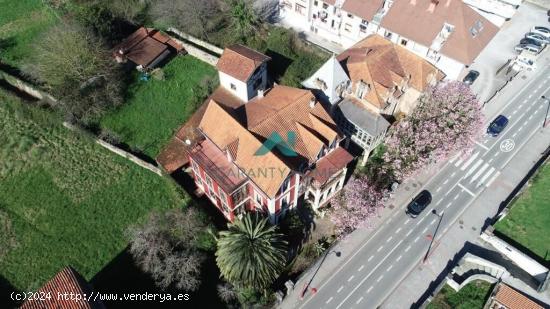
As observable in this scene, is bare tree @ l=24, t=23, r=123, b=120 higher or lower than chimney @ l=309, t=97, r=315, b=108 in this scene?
lower

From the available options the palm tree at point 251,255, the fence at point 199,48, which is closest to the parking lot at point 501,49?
the fence at point 199,48

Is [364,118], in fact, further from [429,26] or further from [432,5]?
[432,5]

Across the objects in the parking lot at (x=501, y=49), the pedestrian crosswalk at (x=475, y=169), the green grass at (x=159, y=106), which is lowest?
the green grass at (x=159, y=106)

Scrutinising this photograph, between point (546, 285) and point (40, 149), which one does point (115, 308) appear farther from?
point (546, 285)

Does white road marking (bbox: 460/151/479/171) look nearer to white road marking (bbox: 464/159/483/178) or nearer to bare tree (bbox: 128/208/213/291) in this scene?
white road marking (bbox: 464/159/483/178)

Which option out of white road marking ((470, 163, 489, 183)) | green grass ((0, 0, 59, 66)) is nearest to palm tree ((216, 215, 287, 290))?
white road marking ((470, 163, 489, 183))

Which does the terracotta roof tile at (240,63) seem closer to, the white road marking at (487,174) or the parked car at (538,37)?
the white road marking at (487,174)

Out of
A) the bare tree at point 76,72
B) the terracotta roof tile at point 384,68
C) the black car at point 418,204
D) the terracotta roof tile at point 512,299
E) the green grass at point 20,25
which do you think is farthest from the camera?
the green grass at point 20,25
